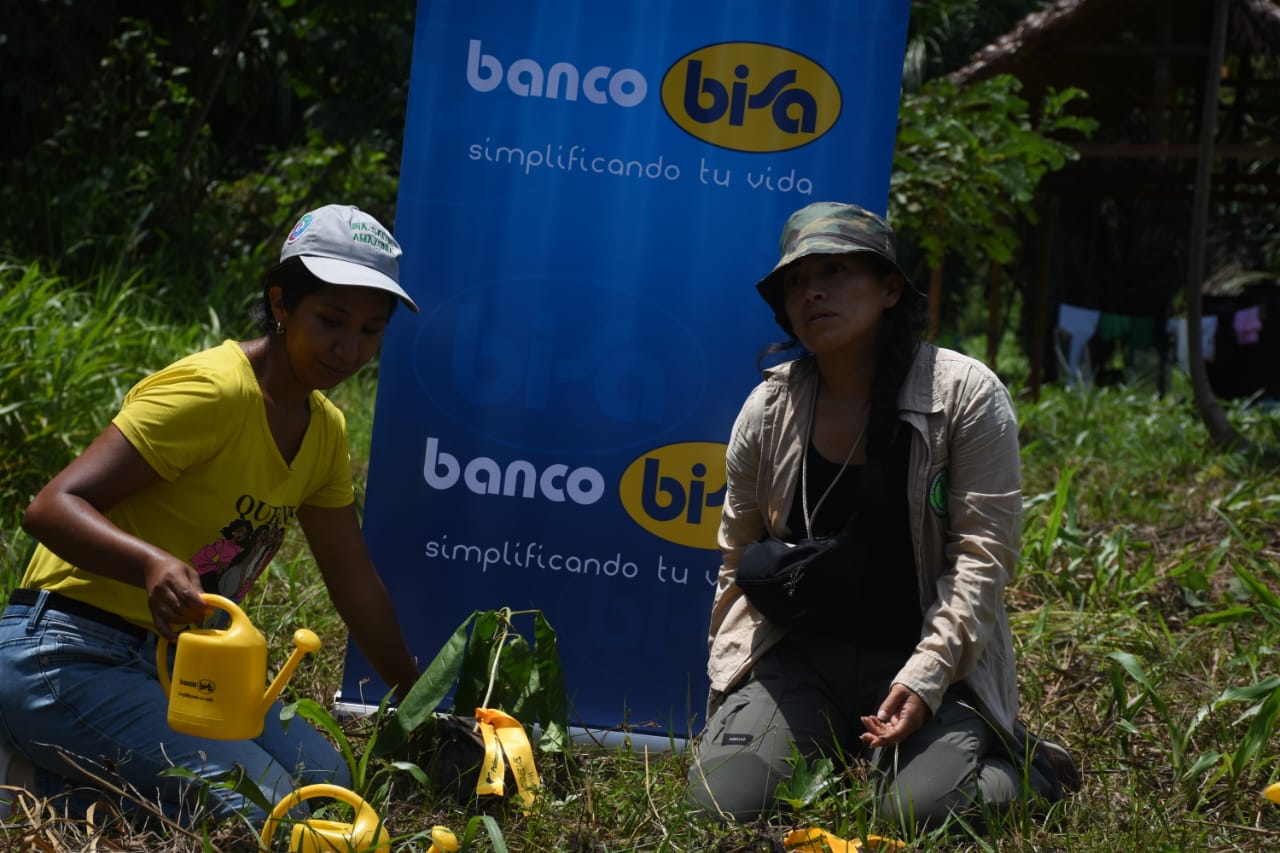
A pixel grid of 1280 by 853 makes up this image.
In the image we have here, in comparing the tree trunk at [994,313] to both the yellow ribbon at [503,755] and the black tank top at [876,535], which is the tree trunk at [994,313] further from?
the yellow ribbon at [503,755]

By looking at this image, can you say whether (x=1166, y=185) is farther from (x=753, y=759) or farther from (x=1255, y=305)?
(x=753, y=759)

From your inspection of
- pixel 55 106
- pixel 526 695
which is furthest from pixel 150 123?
pixel 526 695

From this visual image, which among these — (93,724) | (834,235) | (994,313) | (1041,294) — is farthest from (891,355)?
(994,313)

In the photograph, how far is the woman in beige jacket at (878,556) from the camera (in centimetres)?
261

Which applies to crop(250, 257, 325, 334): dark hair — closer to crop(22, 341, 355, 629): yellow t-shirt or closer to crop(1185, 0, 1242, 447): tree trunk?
crop(22, 341, 355, 629): yellow t-shirt

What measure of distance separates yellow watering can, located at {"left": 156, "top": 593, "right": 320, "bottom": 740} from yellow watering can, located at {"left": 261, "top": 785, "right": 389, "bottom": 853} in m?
0.14

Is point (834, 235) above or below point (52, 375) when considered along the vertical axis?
above

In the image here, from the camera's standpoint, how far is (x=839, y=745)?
2.77 metres

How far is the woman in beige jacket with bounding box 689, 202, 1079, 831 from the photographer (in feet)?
8.55

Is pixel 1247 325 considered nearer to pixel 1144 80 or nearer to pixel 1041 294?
pixel 1041 294

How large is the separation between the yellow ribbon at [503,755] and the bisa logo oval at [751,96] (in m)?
1.47

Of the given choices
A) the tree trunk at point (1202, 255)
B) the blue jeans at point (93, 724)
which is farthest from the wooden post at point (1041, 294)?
the blue jeans at point (93, 724)

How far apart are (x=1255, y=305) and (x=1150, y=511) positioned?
709 cm

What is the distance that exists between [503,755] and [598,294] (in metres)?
1.18
